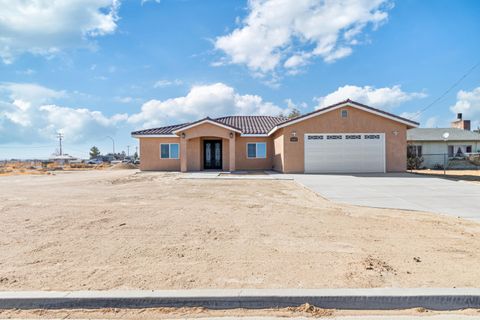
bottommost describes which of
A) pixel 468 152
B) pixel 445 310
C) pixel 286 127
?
pixel 445 310

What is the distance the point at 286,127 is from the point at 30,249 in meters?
16.3

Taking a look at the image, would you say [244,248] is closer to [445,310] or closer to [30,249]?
[445,310]

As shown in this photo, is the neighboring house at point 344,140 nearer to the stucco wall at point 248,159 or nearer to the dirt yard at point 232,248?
the stucco wall at point 248,159

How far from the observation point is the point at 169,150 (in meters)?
23.1

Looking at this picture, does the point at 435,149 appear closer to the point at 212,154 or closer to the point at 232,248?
the point at 212,154

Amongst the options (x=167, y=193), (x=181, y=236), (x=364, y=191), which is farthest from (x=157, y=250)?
(x=364, y=191)

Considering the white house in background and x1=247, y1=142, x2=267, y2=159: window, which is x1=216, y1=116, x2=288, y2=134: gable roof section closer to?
x1=247, y1=142, x2=267, y2=159: window

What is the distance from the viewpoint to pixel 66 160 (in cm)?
7219

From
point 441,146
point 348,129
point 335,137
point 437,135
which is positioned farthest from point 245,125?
point 437,135

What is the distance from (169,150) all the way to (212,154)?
3578 millimetres

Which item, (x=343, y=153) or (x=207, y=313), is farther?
(x=343, y=153)

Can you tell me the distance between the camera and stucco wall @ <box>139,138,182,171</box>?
23000 mm

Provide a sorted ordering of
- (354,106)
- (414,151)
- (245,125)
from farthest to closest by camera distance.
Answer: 1. (414,151)
2. (245,125)
3. (354,106)

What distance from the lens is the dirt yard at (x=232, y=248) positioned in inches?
145
